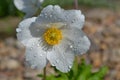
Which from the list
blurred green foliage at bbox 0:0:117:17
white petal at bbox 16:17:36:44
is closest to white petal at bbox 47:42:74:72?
white petal at bbox 16:17:36:44

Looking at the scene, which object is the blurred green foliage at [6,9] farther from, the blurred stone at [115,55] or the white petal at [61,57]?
the white petal at [61,57]

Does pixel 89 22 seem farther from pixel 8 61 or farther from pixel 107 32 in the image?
pixel 8 61

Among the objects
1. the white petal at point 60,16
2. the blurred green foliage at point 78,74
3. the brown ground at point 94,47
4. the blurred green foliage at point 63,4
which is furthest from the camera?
the blurred green foliage at point 63,4

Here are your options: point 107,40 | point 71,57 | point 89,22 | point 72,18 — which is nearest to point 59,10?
point 72,18

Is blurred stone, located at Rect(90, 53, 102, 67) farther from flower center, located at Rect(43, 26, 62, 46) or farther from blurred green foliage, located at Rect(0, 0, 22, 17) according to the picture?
flower center, located at Rect(43, 26, 62, 46)

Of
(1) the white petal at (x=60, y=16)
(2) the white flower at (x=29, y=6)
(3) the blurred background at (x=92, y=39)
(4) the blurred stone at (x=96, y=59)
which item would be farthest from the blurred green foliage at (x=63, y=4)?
(1) the white petal at (x=60, y=16)

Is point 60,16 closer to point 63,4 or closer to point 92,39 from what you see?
point 92,39

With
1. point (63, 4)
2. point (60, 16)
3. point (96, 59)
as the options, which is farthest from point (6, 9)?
point (60, 16)
